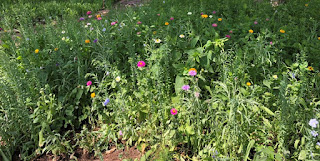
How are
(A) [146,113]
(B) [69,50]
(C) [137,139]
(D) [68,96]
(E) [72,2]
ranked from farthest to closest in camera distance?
(E) [72,2] → (B) [69,50] → (D) [68,96] → (A) [146,113] → (C) [137,139]

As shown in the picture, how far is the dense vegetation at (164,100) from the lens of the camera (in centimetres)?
203

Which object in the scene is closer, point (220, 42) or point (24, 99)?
point (24, 99)

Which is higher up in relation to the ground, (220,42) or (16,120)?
(220,42)

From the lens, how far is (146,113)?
2.48m

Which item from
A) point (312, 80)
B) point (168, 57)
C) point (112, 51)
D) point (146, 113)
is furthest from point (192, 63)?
point (312, 80)

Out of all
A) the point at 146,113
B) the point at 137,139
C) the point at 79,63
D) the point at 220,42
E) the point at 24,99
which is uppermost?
the point at 220,42

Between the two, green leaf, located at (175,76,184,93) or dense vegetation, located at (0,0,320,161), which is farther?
green leaf, located at (175,76,184,93)

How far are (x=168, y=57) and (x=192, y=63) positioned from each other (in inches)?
11.8

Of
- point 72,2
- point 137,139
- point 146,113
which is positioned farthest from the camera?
point 72,2

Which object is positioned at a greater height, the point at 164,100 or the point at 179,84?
the point at 179,84

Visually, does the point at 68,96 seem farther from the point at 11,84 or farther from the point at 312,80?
the point at 312,80

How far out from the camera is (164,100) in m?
2.42

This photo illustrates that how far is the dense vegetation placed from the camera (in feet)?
6.66

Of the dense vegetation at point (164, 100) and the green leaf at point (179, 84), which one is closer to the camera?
the dense vegetation at point (164, 100)
